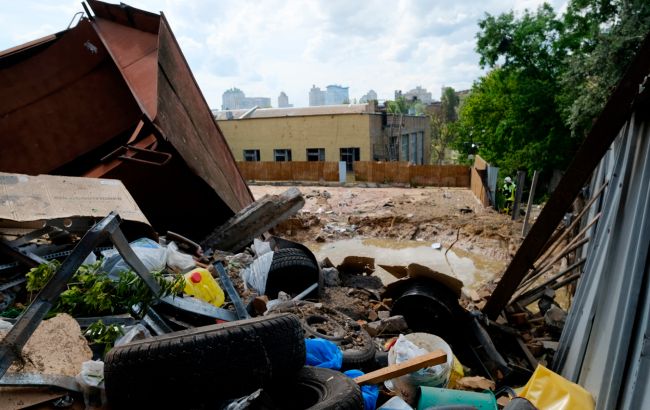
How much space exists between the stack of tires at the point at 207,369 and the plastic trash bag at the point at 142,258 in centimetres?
148

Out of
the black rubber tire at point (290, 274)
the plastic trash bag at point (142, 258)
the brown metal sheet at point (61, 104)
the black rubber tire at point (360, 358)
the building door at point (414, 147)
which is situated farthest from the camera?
the building door at point (414, 147)

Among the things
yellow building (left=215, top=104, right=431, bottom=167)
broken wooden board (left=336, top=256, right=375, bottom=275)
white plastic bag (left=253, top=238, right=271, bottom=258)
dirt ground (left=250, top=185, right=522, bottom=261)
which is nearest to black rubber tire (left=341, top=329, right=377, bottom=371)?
white plastic bag (left=253, top=238, right=271, bottom=258)

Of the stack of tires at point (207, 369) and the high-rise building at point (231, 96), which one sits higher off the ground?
the high-rise building at point (231, 96)

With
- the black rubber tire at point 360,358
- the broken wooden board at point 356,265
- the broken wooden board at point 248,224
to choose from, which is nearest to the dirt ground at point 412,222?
the broken wooden board at point 356,265

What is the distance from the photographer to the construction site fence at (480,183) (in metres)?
17.7

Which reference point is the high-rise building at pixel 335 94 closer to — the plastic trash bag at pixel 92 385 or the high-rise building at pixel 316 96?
the high-rise building at pixel 316 96

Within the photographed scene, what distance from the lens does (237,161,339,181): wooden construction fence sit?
2522cm

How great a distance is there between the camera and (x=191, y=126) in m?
6.51

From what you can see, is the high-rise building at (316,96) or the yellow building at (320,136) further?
the high-rise building at (316,96)

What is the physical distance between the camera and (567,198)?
3801 millimetres

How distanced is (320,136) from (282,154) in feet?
10.3

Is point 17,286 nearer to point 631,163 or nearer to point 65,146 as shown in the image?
point 65,146

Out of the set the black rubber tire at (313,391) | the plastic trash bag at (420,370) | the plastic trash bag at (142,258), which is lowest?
the plastic trash bag at (420,370)

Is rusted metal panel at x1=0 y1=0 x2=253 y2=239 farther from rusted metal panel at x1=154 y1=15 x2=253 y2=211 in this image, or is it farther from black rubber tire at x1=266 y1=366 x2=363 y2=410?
black rubber tire at x1=266 y1=366 x2=363 y2=410
